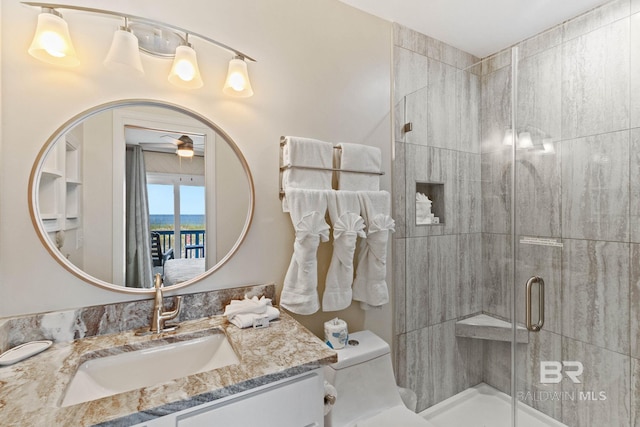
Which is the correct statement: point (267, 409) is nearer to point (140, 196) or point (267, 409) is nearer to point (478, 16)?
point (140, 196)

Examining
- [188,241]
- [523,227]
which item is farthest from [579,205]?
[188,241]

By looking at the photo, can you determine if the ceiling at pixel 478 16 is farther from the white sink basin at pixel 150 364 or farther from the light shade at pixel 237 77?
the white sink basin at pixel 150 364

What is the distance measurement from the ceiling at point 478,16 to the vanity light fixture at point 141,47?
88 centimetres

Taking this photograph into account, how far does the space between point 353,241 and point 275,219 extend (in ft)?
1.33

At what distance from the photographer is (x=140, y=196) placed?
3.82 ft

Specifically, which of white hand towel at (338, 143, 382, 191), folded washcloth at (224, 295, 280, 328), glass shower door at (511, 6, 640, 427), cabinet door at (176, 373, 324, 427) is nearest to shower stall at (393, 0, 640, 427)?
glass shower door at (511, 6, 640, 427)

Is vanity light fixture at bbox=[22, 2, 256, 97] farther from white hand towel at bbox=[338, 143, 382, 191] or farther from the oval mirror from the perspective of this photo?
white hand towel at bbox=[338, 143, 382, 191]

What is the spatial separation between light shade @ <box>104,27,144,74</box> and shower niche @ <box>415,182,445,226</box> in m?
1.57

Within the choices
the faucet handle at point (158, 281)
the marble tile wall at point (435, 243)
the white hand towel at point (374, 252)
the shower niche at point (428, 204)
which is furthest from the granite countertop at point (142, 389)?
the shower niche at point (428, 204)

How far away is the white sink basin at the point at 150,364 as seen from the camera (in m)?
0.88

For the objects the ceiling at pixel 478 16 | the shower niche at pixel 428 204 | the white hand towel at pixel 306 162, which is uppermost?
the ceiling at pixel 478 16

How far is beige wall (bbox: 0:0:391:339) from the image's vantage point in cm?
98

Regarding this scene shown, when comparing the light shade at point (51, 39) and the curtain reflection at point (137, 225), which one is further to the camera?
the curtain reflection at point (137, 225)

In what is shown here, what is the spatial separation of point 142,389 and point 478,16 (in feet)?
7.97
